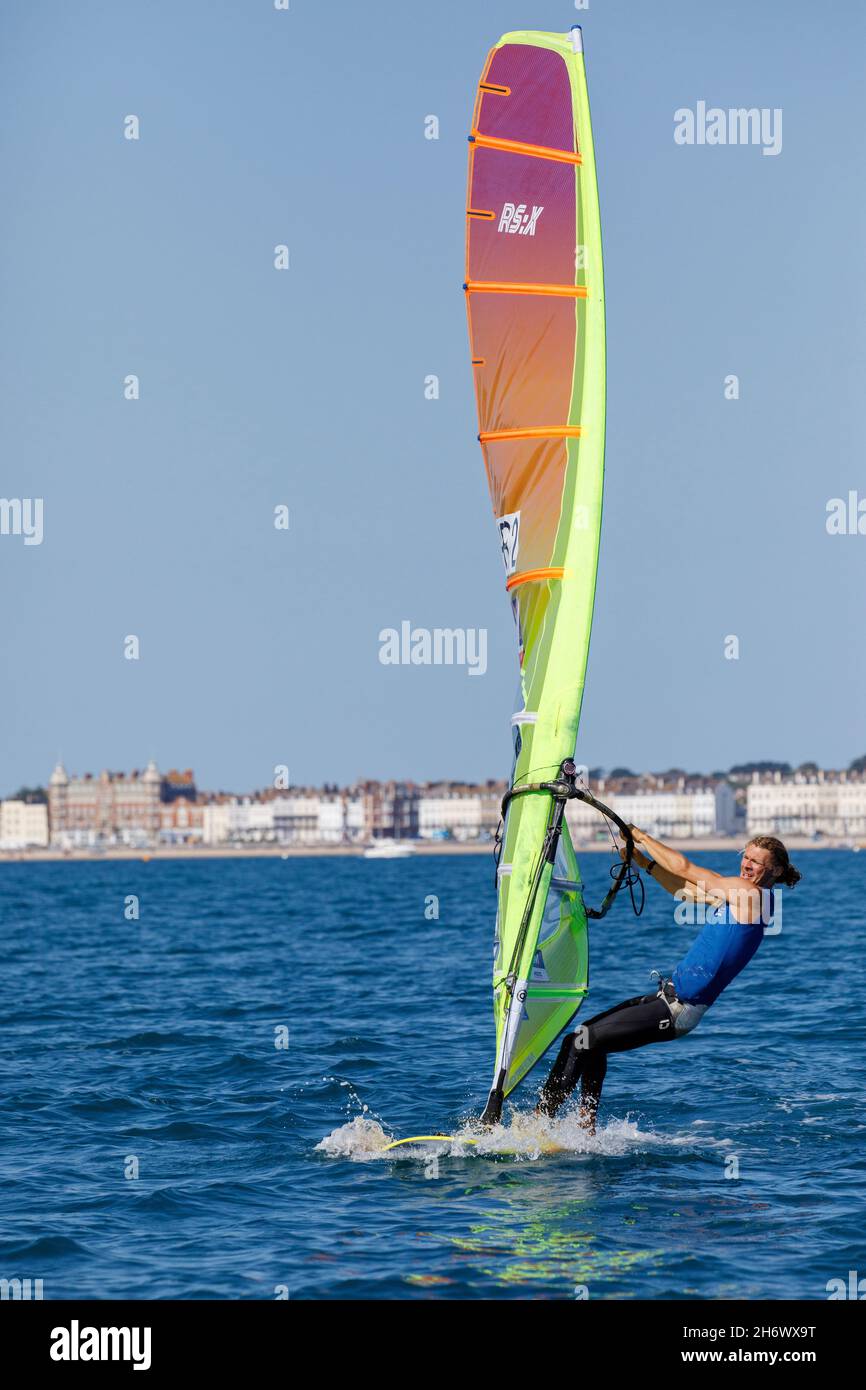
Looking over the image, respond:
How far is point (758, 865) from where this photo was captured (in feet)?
34.0

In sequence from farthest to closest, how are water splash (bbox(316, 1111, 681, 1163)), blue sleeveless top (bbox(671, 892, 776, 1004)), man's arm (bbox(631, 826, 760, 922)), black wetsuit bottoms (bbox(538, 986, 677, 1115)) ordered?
water splash (bbox(316, 1111, 681, 1163)), black wetsuit bottoms (bbox(538, 986, 677, 1115)), blue sleeveless top (bbox(671, 892, 776, 1004)), man's arm (bbox(631, 826, 760, 922))

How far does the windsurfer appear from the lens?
10.3m

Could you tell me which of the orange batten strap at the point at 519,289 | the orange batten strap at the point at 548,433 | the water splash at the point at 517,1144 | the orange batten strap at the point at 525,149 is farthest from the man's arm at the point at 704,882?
the orange batten strap at the point at 525,149

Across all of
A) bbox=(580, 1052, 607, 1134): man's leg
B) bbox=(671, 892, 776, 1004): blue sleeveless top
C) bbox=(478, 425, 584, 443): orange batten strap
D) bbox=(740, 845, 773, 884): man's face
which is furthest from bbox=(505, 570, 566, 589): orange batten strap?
bbox=(580, 1052, 607, 1134): man's leg

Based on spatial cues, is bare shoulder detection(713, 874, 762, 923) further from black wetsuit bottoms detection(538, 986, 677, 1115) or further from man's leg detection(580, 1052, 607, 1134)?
man's leg detection(580, 1052, 607, 1134)

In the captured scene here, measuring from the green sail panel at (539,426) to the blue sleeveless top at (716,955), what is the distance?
1.15 meters

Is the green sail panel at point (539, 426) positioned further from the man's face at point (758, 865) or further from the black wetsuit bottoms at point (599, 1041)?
the man's face at point (758, 865)

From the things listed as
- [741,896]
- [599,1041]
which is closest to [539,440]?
[741,896]

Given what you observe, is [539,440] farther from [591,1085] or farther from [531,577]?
[591,1085]

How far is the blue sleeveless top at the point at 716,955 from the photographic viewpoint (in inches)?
412

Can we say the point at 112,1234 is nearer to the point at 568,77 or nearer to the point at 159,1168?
the point at 159,1168

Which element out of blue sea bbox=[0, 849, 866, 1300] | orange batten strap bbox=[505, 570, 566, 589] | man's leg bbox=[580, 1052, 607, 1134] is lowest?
blue sea bbox=[0, 849, 866, 1300]

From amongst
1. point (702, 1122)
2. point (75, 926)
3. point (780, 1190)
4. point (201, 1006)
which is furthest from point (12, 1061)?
point (75, 926)

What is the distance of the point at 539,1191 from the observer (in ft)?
34.9
